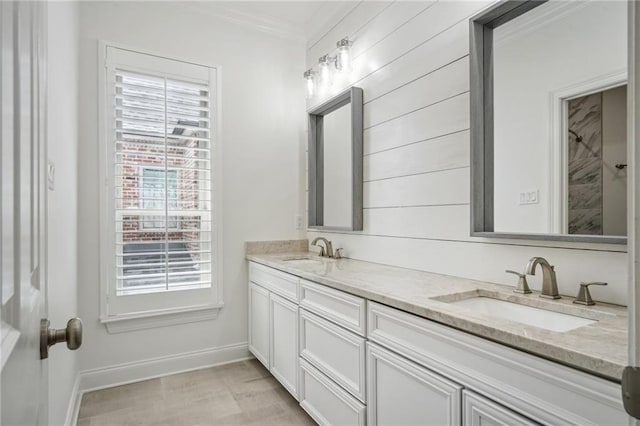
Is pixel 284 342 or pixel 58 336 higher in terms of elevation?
pixel 58 336

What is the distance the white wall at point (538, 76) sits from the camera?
4.33 ft

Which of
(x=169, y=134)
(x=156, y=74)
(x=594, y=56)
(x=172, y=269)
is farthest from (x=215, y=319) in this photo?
(x=594, y=56)

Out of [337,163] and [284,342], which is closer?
[284,342]

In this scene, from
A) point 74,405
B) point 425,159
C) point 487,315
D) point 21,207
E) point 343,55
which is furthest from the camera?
point 343,55

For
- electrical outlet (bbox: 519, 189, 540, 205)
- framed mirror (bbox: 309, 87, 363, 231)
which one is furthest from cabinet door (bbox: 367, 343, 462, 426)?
framed mirror (bbox: 309, 87, 363, 231)

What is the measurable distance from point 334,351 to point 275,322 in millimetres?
780

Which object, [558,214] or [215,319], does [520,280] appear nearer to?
[558,214]

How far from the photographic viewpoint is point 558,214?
4.69 ft

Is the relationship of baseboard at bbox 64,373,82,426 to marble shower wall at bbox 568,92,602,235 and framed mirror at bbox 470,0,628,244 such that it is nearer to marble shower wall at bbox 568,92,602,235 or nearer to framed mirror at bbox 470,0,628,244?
framed mirror at bbox 470,0,628,244

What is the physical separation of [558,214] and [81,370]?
296 centimetres

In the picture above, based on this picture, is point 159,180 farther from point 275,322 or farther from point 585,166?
point 585,166

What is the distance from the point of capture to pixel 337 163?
112 inches

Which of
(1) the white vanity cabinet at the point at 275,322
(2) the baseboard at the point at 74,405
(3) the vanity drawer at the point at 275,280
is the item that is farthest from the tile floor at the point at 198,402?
(3) the vanity drawer at the point at 275,280

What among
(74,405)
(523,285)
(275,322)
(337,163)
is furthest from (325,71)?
(74,405)
